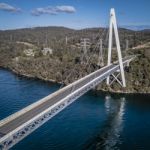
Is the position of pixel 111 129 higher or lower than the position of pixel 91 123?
lower

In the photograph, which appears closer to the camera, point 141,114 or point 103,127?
point 103,127

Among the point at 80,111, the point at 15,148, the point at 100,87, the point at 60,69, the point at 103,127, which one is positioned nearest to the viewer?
the point at 15,148

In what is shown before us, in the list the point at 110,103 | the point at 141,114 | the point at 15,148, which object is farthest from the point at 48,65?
the point at 15,148

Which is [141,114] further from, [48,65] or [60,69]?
[48,65]

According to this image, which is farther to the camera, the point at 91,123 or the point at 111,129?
the point at 91,123
